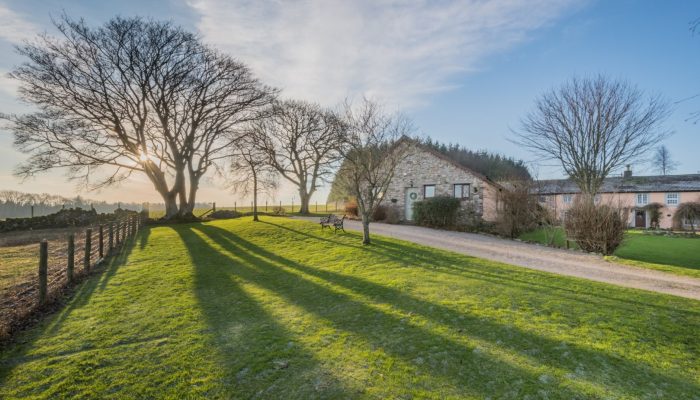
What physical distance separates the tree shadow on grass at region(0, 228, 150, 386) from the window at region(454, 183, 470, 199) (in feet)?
63.6

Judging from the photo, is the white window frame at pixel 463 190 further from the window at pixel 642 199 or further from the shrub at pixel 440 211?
the window at pixel 642 199

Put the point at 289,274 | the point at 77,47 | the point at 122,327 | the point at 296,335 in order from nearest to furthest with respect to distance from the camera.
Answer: the point at 296,335 → the point at 122,327 → the point at 289,274 → the point at 77,47

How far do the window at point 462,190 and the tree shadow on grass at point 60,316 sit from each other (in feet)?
Answer: 63.6

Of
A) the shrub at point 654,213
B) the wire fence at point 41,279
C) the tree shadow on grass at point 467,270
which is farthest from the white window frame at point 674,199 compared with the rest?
the wire fence at point 41,279

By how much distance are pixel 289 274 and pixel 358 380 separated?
5.69 m

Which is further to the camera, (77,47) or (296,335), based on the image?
(77,47)

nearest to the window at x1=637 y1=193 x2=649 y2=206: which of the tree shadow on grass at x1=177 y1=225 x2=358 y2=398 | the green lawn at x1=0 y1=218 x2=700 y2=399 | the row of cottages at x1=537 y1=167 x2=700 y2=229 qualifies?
the row of cottages at x1=537 y1=167 x2=700 y2=229

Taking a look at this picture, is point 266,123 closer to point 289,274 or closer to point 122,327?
point 289,274

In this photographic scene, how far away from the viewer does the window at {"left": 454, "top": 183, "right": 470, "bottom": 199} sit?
22562 mm

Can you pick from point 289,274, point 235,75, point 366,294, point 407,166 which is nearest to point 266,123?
point 235,75

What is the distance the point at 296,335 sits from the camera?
512 cm

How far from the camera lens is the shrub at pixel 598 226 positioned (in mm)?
12789

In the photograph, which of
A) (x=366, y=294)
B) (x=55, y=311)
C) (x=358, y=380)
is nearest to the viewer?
(x=358, y=380)

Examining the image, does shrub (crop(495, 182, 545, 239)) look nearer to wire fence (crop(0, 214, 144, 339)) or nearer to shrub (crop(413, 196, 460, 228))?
shrub (crop(413, 196, 460, 228))
